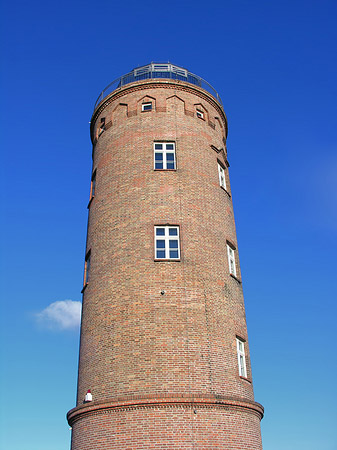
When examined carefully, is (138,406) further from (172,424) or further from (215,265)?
(215,265)

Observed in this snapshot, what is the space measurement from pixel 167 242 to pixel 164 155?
14.2 ft

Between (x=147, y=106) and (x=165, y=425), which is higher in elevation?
(x=147, y=106)

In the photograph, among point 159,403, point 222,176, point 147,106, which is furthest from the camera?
point 222,176

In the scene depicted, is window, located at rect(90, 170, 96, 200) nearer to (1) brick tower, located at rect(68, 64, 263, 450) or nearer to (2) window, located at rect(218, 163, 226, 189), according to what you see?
(1) brick tower, located at rect(68, 64, 263, 450)

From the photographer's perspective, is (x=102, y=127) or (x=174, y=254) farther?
(x=102, y=127)

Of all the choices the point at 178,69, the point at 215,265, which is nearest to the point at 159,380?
the point at 215,265

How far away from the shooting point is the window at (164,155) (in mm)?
18719

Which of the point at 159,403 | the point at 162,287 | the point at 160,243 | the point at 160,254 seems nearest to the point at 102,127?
the point at 160,243

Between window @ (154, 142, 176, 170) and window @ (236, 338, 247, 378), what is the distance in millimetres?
7720

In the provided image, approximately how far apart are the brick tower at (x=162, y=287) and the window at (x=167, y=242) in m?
0.04

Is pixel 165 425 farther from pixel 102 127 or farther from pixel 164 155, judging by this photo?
pixel 102 127

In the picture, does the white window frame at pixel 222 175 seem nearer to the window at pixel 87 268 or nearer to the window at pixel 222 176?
the window at pixel 222 176

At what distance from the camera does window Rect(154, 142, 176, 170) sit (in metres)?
18.7

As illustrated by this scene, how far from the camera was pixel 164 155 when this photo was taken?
19016 millimetres
